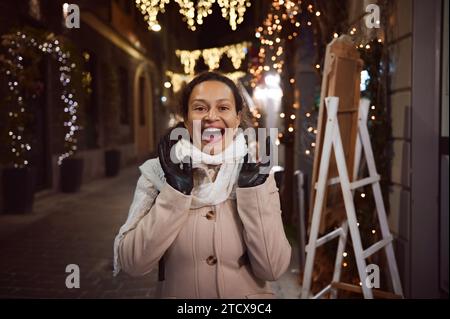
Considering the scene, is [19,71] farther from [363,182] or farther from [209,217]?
[209,217]

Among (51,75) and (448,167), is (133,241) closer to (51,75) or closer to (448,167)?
(448,167)

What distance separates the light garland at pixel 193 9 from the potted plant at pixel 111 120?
11.2 m

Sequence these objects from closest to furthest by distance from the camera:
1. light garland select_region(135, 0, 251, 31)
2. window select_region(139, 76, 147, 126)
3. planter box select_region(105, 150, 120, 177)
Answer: light garland select_region(135, 0, 251, 31)
planter box select_region(105, 150, 120, 177)
window select_region(139, 76, 147, 126)

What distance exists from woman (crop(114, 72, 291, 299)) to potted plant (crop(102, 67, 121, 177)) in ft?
38.7

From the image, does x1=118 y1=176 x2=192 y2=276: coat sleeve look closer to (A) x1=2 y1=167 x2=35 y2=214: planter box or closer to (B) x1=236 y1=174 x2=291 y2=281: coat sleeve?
(B) x1=236 y1=174 x2=291 y2=281: coat sleeve

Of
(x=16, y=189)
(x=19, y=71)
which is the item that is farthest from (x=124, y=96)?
(x=16, y=189)

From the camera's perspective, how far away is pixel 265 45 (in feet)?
14.4

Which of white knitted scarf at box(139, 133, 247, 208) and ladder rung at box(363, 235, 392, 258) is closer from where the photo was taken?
white knitted scarf at box(139, 133, 247, 208)

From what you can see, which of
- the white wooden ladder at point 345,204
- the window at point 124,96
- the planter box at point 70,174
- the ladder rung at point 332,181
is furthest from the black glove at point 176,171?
the window at point 124,96

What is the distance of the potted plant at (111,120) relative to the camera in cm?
1349

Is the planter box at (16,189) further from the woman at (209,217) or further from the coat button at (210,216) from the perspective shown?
the coat button at (210,216)

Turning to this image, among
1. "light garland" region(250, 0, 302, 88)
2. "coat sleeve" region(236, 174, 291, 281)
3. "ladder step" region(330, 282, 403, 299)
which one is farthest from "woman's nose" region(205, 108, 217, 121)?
"light garland" region(250, 0, 302, 88)

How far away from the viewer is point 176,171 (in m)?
1.87

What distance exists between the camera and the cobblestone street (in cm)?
448
